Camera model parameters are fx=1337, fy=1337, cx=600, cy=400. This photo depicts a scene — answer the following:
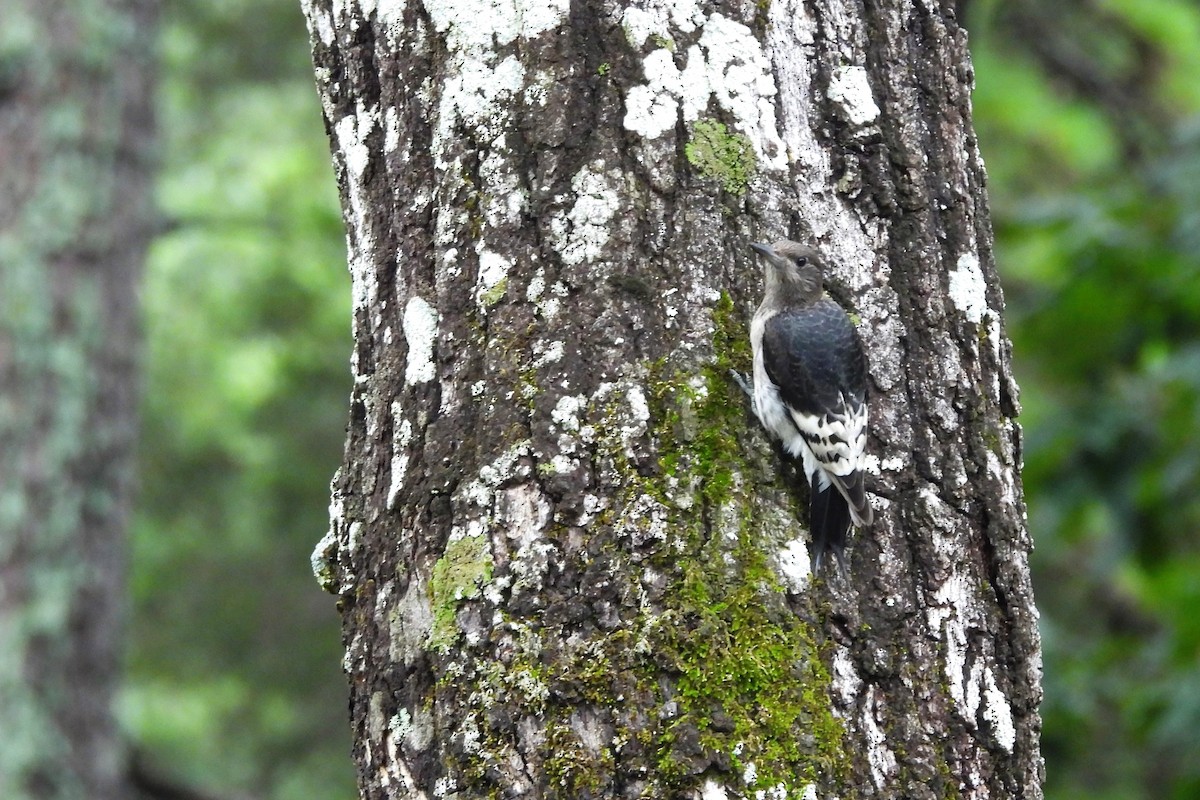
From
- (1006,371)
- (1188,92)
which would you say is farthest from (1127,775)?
(1006,371)

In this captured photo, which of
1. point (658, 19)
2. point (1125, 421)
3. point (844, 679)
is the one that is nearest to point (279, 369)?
point (1125, 421)

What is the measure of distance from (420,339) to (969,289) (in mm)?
1146

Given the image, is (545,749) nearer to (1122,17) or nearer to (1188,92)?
(1122,17)

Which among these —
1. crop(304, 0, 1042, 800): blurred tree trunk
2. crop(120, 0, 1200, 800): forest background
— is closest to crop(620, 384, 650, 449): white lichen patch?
crop(304, 0, 1042, 800): blurred tree trunk

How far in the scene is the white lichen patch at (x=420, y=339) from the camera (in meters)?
2.70

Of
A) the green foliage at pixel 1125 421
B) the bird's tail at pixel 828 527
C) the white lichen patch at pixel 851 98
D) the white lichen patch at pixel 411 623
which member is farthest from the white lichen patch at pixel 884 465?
the green foliage at pixel 1125 421

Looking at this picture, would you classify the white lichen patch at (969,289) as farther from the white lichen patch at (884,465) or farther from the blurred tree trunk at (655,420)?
the white lichen patch at (884,465)

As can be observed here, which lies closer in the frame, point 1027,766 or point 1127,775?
point 1027,766

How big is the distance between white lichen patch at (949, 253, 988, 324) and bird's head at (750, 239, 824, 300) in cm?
29

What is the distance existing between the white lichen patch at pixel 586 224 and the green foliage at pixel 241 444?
306 inches

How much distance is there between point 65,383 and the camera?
595 cm

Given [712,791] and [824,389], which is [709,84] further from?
[712,791]

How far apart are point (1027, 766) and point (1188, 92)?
27.6 ft

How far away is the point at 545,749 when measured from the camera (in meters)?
2.39
